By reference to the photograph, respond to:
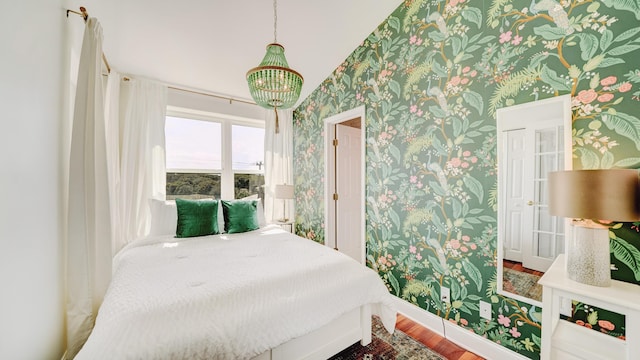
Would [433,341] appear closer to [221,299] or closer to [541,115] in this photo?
[221,299]

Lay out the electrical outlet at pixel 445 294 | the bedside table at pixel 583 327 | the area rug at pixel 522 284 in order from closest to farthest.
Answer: the bedside table at pixel 583 327 < the area rug at pixel 522 284 < the electrical outlet at pixel 445 294

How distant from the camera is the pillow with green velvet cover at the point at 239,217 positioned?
2.55 meters

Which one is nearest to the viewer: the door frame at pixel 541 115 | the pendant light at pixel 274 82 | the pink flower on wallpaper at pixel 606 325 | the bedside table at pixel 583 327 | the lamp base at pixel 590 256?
the bedside table at pixel 583 327

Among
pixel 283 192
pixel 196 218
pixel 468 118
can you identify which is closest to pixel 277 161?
pixel 283 192

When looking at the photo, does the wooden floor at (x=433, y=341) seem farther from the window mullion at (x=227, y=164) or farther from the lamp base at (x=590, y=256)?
the window mullion at (x=227, y=164)

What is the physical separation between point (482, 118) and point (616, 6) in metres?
0.77

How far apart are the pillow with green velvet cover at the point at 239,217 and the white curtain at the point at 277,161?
92cm

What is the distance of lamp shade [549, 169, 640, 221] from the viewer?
1.04m

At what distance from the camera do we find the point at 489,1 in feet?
5.56

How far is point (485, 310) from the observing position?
1.71 m

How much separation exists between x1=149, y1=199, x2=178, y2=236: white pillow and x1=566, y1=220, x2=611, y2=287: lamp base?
3035 mm

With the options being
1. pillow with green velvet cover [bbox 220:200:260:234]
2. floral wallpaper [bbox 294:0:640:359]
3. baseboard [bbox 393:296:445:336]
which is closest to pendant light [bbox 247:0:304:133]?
floral wallpaper [bbox 294:0:640:359]

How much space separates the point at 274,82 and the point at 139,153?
2.05 m

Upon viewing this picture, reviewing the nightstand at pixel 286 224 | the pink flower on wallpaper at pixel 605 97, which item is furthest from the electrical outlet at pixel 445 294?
the nightstand at pixel 286 224
